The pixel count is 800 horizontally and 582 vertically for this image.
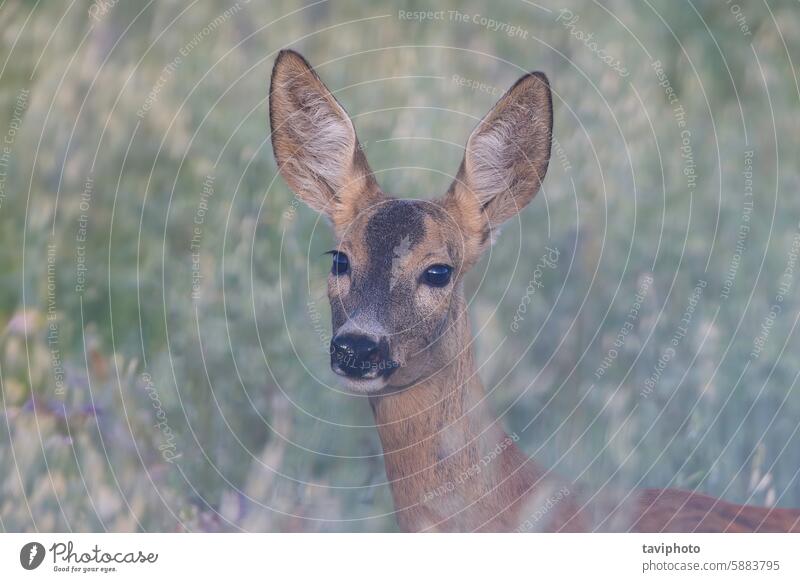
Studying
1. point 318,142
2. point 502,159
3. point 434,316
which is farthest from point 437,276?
point 318,142

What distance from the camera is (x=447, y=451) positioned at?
16.7 ft

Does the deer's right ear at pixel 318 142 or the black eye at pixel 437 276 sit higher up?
the deer's right ear at pixel 318 142

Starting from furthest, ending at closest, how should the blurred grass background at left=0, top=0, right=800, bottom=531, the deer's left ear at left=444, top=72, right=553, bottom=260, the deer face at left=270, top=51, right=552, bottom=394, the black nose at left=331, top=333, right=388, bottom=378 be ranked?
the blurred grass background at left=0, top=0, right=800, bottom=531, the deer's left ear at left=444, top=72, right=553, bottom=260, the deer face at left=270, top=51, right=552, bottom=394, the black nose at left=331, top=333, right=388, bottom=378

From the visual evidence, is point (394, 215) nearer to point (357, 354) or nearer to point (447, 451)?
point (357, 354)

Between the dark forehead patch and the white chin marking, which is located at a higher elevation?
the dark forehead patch

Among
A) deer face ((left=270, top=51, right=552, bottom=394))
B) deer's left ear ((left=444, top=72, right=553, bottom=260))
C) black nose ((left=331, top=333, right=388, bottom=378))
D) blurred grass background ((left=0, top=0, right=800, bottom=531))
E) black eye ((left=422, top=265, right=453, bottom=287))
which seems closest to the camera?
black nose ((left=331, top=333, right=388, bottom=378))

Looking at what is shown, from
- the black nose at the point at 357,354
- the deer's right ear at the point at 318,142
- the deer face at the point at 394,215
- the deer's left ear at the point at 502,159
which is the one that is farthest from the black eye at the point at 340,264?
the deer's left ear at the point at 502,159

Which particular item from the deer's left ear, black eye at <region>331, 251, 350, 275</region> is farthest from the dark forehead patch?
the deer's left ear

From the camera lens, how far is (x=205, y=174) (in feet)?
19.3

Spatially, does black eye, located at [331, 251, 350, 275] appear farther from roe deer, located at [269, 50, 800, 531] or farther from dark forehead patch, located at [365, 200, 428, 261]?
dark forehead patch, located at [365, 200, 428, 261]

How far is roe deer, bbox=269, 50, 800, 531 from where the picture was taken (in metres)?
4.98

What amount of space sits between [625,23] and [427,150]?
1131 millimetres

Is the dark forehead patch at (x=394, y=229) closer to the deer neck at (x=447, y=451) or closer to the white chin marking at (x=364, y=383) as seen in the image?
the deer neck at (x=447, y=451)

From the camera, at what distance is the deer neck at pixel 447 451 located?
16.6 feet
